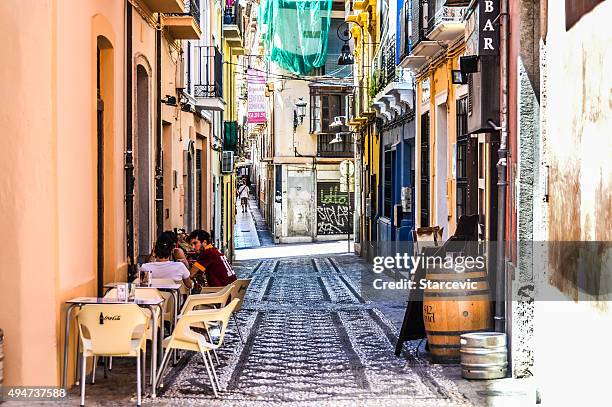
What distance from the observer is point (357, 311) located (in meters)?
15.4

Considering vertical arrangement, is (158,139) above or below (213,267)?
above

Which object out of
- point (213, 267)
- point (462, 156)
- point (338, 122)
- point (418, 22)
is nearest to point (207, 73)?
point (418, 22)

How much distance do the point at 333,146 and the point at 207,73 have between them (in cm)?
1914

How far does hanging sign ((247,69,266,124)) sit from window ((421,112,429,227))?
18649mm

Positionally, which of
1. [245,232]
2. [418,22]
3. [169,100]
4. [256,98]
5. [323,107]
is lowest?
[245,232]

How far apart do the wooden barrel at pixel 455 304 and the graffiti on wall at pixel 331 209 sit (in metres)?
30.4

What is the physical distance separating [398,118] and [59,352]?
15.2 meters

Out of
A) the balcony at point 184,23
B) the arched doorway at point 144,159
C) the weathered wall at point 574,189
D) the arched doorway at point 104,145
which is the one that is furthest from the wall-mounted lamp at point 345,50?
the weathered wall at point 574,189

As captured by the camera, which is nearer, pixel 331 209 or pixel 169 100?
pixel 169 100

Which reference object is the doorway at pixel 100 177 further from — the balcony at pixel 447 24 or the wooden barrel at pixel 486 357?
the balcony at pixel 447 24

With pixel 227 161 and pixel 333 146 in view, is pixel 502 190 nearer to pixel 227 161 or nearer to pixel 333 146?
pixel 227 161

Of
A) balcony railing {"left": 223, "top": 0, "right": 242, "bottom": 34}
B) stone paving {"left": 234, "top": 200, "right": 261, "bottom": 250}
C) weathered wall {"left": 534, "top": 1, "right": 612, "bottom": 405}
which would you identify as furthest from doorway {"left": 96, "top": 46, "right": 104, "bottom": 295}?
stone paving {"left": 234, "top": 200, "right": 261, "bottom": 250}

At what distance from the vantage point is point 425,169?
18953 millimetres

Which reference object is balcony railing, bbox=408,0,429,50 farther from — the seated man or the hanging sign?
the hanging sign
